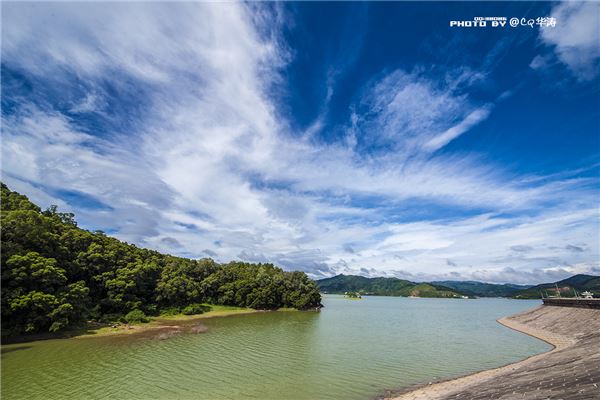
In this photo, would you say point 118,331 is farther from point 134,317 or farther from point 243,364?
point 243,364

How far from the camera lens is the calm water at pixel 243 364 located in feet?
81.9

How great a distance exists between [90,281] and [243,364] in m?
44.7

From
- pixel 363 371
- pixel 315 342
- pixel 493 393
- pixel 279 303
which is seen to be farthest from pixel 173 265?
pixel 493 393

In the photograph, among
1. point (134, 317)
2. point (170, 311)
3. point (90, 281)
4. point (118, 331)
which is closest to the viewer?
point (118, 331)

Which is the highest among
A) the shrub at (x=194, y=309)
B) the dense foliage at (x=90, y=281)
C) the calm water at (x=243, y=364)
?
the dense foliage at (x=90, y=281)

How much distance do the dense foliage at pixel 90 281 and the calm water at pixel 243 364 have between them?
209 inches

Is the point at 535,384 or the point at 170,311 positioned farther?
the point at 170,311

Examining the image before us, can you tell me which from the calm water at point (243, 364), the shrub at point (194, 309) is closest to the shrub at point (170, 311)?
the shrub at point (194, 309)

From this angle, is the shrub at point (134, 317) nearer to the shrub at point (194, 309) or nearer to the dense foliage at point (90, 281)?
the dense foliage at point (90, 281)

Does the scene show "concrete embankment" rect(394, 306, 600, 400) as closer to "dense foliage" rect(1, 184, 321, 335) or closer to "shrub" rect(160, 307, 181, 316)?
"dense foliage" rect(1, 184, 321, 335)

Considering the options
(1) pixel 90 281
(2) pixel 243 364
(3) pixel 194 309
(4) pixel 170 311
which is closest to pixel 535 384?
(2) pixel 243 364

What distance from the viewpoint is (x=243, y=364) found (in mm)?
32938

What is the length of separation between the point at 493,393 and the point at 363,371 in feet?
43.4

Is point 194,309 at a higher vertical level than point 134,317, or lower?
higher
